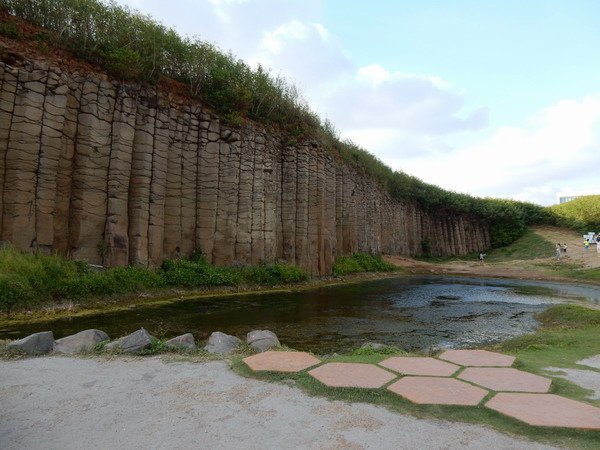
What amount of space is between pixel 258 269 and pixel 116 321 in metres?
7.65

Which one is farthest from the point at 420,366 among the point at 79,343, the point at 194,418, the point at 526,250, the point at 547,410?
the point at 526,250

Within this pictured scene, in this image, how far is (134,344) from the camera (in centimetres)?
415

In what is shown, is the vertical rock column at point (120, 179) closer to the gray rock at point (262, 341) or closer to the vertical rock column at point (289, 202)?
the vertical rock column at point (289, 202)

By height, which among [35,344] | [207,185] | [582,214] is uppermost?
[582,214]

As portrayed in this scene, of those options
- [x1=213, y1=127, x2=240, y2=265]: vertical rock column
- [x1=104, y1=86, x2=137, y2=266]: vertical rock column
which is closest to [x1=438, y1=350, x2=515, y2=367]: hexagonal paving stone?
[x1=104, y1=86, x2=137, y2=266]: vertical rock column

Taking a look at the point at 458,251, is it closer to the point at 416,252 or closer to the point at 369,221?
the point at 416,252

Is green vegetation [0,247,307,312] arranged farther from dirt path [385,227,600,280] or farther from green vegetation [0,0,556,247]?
dirt path [385,227,600,280]

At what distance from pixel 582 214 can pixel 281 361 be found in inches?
1824

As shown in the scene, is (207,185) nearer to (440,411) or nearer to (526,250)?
(440,411)

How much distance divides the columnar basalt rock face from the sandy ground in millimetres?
8791

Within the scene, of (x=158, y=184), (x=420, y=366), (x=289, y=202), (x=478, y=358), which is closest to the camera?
(x=420, y=366)

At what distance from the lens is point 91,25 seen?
510 inches

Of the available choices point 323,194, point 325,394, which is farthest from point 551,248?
point 325,394

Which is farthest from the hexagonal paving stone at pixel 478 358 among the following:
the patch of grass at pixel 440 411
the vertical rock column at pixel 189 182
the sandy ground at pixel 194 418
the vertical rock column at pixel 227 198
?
the vertical rock column at pixel 227 198
